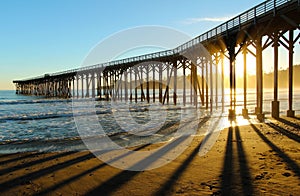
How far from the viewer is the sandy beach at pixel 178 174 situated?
4.49 metres

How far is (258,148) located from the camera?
7188 millimetres

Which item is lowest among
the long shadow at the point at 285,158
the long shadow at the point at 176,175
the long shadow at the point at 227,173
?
the long shadow at the point at 176,175

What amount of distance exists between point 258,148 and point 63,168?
5.18 m

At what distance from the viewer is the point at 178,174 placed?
17.6ft

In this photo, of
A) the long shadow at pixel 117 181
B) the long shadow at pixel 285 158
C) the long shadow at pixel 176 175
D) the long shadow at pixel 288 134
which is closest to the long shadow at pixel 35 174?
the long shadow at pixel 117 181

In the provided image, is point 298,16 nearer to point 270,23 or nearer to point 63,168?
point 270,23

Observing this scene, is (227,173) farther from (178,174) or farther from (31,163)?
A: (31,163)

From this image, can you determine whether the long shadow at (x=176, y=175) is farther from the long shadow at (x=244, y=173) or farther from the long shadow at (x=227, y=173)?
the long shadow at (x=244, y=173)

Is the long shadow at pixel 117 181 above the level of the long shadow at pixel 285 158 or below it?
below

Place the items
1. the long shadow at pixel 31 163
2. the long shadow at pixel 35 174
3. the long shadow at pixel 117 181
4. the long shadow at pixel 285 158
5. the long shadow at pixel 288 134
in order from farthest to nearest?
the long shadow at pixel 288 134, the long shadow at pixel 31 163, the long shadow at pixel 35 174, the long shadow at pixel 285 158, the long shadow at pixel 117 181

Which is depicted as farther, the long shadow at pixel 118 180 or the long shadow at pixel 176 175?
the long shadow at pixel 118 180

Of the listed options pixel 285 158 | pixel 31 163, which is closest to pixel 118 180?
pixel 31 163

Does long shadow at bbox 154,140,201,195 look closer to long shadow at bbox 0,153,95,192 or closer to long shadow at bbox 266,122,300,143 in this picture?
long shadow at bbox 0,153,95,192

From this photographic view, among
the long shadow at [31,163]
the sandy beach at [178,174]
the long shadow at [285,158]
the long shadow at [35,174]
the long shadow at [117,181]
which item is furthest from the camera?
the long shadow at [31,163]
